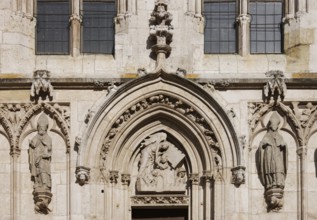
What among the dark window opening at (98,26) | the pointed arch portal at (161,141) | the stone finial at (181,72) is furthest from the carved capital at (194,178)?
the dark window opening at (98,26)

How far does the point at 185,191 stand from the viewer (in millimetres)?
25828

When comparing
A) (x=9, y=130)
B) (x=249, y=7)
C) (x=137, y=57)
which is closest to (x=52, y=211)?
(x=9, y=130)

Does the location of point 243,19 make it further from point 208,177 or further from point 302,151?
point 208,177

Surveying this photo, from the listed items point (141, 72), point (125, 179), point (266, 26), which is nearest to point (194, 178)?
point (125, 179)

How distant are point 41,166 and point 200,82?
3276 mm

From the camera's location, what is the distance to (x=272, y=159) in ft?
83.3

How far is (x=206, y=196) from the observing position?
2564 cm

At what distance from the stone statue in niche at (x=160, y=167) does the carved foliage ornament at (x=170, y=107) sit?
568mm

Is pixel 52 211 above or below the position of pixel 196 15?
below

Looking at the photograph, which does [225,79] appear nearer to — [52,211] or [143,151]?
[143,151]

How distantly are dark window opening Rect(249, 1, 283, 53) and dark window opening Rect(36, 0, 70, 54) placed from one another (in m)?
3.53

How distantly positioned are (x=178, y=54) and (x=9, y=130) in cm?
343

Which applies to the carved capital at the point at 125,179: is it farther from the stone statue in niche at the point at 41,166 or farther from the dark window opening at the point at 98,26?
the dark window opening at the point at 98,26

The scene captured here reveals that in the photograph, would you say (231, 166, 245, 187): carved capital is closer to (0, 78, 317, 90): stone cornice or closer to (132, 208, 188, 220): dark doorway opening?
(132, 208, 188, 220): dark doorway opening
